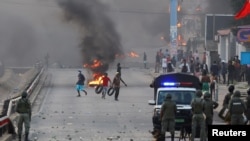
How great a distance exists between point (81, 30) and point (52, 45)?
37876 mm

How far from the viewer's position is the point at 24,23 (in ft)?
303

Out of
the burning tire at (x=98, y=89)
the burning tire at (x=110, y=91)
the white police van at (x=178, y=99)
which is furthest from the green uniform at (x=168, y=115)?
the burning tire at (x=98, y=89)

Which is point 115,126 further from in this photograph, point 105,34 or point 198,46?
point 198,46

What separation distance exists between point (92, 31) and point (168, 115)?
32645 millimetres

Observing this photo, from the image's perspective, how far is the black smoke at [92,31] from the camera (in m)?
52.5

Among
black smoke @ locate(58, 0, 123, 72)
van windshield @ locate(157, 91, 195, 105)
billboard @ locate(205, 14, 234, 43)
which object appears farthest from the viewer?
billboard @ locate(205, 14, 234, 43)

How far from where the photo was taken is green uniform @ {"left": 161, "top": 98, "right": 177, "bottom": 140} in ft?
70.4

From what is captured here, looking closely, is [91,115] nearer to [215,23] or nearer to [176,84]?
[176,84]

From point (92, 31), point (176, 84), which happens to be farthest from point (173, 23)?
point (176, 84)

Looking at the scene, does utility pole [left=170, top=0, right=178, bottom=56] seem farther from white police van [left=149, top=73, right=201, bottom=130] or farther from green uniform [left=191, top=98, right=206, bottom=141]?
green uniform [left=191, top=98, right=206, bottom=141]

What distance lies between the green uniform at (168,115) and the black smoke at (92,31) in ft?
97.9

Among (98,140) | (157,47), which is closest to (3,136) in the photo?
(98,140)

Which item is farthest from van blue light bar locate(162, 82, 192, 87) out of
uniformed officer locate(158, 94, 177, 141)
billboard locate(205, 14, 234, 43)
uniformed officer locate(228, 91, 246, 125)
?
billboard locate(205, 14, 234, 43)

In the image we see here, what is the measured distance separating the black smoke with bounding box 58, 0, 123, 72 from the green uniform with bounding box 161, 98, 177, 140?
2985cm
